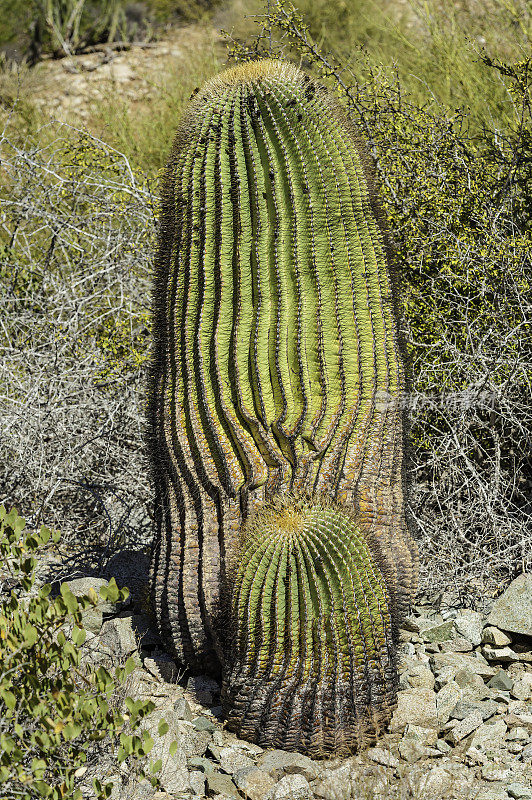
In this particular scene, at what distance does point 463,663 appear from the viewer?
3.62m

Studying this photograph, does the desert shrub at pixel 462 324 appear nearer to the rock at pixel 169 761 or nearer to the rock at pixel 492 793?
the rock at pixel 492 793

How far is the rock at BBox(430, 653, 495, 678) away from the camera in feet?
11.7

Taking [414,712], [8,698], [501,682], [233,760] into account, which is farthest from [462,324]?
[8,698]

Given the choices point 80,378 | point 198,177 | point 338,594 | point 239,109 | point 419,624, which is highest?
point 239,109

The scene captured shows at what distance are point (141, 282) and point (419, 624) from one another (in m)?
2.93

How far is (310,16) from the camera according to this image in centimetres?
1220

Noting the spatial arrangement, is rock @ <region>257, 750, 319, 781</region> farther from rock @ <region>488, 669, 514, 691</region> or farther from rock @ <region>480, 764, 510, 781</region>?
rock @ <region>488, 669, 514, 691</region>

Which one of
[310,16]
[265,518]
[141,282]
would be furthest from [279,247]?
[310,16]

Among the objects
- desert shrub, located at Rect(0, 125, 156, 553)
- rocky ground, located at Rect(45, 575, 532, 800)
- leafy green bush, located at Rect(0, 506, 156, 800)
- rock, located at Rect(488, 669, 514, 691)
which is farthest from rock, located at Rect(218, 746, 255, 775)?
desert shrub, located at Rect(0, 125, 156, 553)

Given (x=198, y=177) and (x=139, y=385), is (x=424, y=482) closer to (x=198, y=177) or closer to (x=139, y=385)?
(x=139, y=385)

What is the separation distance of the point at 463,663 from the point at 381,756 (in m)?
0.69

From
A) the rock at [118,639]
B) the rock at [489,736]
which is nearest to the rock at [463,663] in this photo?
the rock at [489,736]

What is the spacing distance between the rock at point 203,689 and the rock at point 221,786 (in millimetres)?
450

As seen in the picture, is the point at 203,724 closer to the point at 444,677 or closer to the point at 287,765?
the point at 287,765
